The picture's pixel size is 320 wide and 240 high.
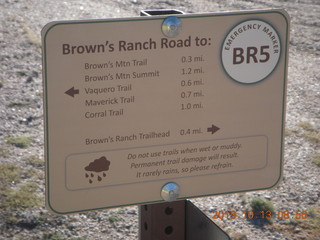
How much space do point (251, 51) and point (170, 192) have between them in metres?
0.52

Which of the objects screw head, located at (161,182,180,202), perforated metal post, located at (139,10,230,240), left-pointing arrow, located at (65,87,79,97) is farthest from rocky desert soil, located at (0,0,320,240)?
left-pointing arrow, located at (65,87,79,97)

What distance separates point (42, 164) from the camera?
15.4ft

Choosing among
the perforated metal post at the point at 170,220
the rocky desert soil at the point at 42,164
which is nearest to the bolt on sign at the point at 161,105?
the perforated metal post at the point at 170,220

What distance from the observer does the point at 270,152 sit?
2.27 m

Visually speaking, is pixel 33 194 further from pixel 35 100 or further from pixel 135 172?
pixel 135 172

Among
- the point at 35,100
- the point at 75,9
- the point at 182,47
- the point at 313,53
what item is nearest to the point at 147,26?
the point at 182,47

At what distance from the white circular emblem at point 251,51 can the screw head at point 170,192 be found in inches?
15.6

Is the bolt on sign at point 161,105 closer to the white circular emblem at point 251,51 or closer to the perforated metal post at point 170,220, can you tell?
the white circular emblem at point 251,51

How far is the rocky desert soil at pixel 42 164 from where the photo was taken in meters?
3.92
